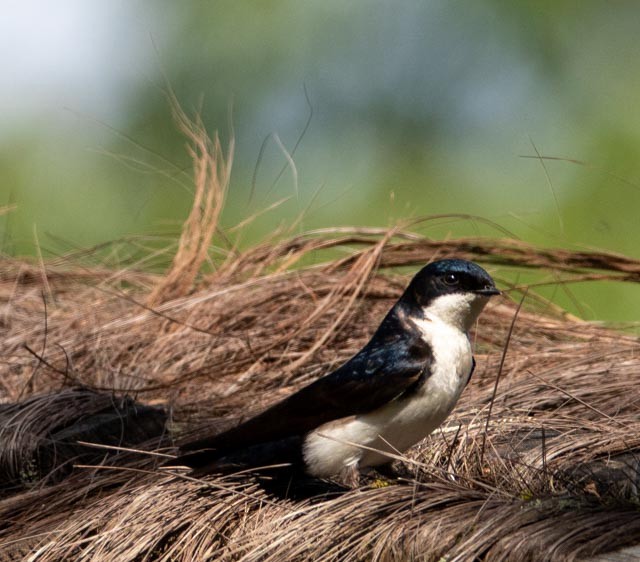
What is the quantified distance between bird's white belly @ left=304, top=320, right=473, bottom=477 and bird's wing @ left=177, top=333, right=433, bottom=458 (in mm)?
32

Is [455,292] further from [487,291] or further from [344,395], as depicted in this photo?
[344,395]

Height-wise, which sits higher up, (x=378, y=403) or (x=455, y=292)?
(x=455, y=292)

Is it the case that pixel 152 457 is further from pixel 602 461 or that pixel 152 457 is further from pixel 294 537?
pixel 602 461

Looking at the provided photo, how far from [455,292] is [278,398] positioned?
1.35 m

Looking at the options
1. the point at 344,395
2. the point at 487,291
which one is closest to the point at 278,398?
the point at 344,395

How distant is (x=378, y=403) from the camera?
3.19 metres

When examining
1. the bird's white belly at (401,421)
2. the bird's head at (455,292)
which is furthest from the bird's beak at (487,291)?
the bird's white belly at (401,421)

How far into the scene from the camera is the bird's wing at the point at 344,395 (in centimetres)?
318

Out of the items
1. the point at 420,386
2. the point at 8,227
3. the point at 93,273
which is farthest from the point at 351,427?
the point at 8,227

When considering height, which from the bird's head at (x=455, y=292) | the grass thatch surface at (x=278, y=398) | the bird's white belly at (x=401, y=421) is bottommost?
the grass thatch surface at (x=278, y=398)

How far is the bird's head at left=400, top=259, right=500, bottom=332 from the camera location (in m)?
3.34

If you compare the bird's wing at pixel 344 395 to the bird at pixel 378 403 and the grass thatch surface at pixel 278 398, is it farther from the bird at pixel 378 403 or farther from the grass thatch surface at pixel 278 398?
the grass thatch surface at pixel 278 398

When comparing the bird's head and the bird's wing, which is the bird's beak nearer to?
the bird's head

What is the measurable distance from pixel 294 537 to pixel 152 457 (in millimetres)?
954
